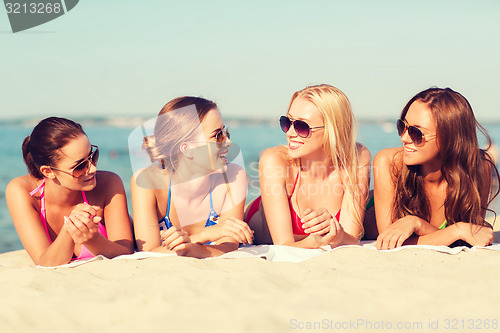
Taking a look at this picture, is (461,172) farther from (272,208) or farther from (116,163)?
(116,163)

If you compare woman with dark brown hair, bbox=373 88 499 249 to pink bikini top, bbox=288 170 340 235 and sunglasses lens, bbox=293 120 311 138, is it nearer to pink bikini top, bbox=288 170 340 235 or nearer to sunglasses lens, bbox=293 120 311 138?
pink bikini top, bbox=288 170 340 235

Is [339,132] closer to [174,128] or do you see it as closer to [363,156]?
[363,156]

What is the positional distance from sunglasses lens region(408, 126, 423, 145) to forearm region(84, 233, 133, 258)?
2506mm

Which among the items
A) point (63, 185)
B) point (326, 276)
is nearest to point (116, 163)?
point (63, 185)

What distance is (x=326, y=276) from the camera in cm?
321

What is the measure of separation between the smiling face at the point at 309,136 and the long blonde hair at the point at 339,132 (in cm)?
4

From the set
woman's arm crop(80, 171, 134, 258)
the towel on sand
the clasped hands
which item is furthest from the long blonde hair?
the clasped hands

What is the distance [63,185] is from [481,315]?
3.14 metres

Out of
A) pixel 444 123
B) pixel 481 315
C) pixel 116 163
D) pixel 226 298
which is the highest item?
pixel 444 123

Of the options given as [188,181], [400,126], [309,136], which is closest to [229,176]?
[188,181]

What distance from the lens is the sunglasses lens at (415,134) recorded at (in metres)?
3.98

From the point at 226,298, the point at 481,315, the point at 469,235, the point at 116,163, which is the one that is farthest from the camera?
the point at 116,163

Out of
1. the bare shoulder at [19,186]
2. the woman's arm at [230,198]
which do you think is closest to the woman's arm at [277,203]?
the woman's arm at [230,198]

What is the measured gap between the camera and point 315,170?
4.39 meters
